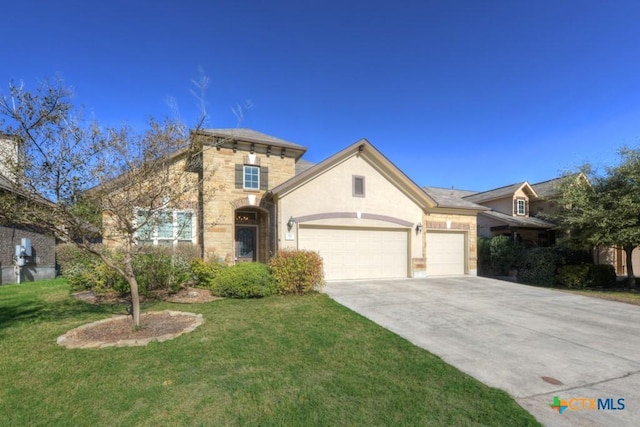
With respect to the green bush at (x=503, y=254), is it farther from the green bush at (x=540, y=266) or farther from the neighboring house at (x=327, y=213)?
the neighboring house at (x=327, y=213)

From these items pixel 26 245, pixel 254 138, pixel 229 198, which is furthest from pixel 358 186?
pixel 26 245

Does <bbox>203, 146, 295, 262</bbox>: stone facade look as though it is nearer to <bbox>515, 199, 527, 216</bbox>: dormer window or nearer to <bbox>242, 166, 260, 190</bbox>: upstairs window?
<bbox>242, 166, 260, 190</bbox>: upstairs window

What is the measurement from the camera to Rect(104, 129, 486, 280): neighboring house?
12570mm

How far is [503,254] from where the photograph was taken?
55.2ft

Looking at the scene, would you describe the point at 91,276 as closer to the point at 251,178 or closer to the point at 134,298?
the point at 134,298

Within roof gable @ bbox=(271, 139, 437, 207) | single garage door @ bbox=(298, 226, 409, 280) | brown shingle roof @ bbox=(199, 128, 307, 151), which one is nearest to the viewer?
roof gable @ bbox=(271, 139, 437, 207)

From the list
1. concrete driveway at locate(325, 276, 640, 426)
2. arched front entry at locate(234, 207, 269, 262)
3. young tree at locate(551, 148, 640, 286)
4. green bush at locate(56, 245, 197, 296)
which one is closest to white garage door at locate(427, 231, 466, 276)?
concrete driveway at locate(325, 276, 640, 426)

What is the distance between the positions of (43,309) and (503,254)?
1940 centimetres

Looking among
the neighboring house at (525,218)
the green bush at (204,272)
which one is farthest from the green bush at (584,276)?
the green bush at (204,272)

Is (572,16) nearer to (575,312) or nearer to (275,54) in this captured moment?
(575,312)

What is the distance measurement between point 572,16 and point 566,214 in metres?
8.78

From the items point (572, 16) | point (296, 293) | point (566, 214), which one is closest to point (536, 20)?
point (572, 16)

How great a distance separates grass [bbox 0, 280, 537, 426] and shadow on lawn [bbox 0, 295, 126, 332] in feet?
1.63

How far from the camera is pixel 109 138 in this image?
6000mm
